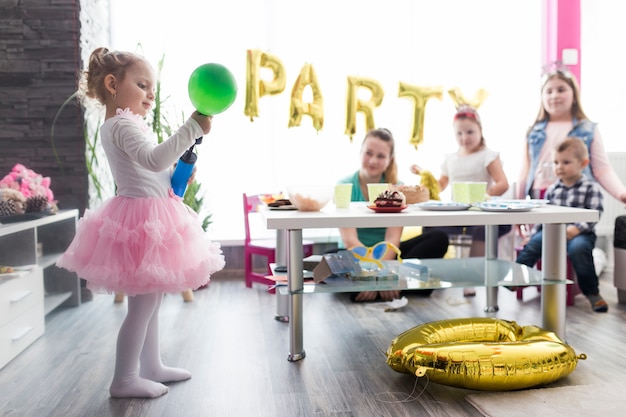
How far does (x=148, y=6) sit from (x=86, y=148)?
120cm

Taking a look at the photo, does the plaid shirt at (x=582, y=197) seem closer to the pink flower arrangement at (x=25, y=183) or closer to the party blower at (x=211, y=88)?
the party blower at (x=211, y=88)

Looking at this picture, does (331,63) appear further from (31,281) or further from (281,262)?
(31,281)

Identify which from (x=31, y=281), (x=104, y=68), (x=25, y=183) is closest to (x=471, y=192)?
(x=104, y=68)

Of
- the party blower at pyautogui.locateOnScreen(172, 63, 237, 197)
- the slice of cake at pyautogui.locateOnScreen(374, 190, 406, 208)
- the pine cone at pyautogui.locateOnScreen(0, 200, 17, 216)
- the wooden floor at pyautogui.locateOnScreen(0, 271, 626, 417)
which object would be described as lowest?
the wooden floor at pyautogui.locateOnScreen(0, 271, 626, 417)

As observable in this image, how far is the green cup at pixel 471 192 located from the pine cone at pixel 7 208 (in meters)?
1.88

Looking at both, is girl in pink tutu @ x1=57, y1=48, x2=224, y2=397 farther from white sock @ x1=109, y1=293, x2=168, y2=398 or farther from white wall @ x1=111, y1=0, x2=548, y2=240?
white wall @ x1=111, y1=0, x2=548, y2=240

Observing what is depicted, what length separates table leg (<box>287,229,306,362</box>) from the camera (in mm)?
2045

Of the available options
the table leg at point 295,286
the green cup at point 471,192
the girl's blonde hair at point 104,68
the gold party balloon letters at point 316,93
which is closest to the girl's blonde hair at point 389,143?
the gold party balloon letters at point 316,93

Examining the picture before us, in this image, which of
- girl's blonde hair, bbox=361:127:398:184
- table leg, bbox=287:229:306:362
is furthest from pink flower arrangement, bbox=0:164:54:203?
girl's blonde hair, bbox=361:127:398:184

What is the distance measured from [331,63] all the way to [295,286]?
2325 mm

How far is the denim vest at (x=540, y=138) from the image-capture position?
3.28 m

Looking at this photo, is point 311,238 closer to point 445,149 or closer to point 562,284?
point 445,149

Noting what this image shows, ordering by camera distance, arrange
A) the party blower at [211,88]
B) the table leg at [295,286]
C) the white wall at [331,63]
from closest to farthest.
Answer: the party blower at [211,88] → the table leg at [295,286] → the white wall at [331,63]

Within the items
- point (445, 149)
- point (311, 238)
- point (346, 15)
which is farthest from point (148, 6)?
point (445, 149)
